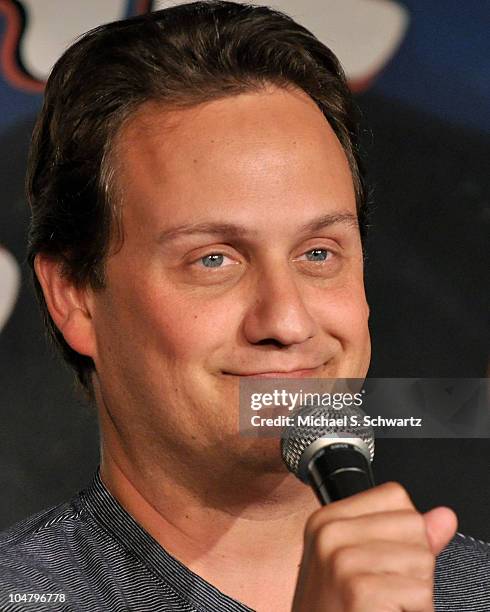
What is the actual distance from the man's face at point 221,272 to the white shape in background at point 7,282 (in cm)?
59

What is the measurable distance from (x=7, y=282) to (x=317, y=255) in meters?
0.82

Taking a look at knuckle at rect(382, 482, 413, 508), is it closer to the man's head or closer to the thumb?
Answer: the thumb

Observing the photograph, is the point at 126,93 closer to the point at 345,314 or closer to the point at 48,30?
the point at 345,314

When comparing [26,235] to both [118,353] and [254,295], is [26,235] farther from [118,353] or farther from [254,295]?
[254,295]

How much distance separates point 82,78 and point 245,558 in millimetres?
717

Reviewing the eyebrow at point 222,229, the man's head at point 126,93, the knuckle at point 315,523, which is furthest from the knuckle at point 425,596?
the man's head at point 126,93

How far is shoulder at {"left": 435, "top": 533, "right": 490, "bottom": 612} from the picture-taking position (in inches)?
69.8

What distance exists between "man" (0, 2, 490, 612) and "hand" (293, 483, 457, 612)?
1.34 feet

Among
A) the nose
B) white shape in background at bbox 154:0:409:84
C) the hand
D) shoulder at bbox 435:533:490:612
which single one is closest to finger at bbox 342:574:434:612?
the hand

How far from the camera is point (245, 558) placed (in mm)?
1665

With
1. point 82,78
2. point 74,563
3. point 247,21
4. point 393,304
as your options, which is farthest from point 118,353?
point 393,304

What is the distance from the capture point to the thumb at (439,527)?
1.12m

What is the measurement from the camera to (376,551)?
3.62ft

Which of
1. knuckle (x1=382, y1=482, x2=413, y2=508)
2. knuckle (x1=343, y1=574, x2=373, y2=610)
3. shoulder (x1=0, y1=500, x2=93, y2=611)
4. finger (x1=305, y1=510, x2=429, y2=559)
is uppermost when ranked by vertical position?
knuckle (x1=382, y1=482, x2=413, y2=508)
